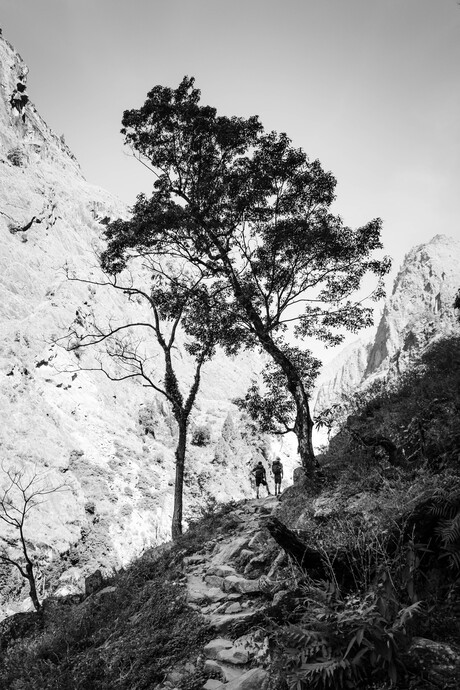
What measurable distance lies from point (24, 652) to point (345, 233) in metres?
13.1

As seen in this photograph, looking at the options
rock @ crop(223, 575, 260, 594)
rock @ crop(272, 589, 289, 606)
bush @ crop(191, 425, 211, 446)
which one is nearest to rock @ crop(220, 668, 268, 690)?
rock @ crop(272, 589, 289, 606)

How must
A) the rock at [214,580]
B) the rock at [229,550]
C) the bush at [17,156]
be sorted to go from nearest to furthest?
1. the rock at [214,580]
2. the rock at [229,550]
3. the bush at [17,156]

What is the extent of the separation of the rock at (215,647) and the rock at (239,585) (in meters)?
1.28

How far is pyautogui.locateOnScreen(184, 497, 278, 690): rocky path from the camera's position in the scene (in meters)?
4.16

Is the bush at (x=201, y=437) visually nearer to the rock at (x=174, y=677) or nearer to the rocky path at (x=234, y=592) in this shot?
the rocky path at (x=234, y=592)

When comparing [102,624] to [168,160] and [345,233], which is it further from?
[168,160]

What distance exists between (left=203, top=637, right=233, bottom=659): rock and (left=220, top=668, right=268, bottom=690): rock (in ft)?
2.92

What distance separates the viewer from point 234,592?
652 cm

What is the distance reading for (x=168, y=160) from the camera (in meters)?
13.3

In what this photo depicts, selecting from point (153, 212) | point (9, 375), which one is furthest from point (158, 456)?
point (153, 212)

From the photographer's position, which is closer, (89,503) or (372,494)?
(372,494)

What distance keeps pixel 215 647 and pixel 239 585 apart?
1905 mm

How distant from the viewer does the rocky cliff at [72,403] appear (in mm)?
48875

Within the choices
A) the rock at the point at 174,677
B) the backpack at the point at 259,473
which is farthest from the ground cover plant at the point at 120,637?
the backpack at the point at 259,473
